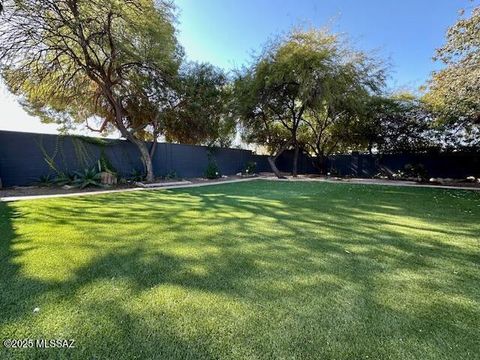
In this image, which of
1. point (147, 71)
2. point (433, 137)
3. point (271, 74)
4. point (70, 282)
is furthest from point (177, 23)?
point (433, 137)

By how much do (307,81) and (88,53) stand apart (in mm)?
7578

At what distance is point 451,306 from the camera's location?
66.0 inches

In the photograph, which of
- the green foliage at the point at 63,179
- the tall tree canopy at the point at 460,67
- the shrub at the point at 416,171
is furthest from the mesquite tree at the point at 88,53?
the shrub at the point at 416,171

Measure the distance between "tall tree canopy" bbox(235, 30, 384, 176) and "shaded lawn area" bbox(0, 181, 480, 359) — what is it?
7.93m

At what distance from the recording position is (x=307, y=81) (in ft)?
32.8

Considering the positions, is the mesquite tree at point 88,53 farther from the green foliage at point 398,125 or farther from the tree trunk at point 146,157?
the green foliage at point 398,125

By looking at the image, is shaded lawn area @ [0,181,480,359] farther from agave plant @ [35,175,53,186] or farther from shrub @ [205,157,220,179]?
shrub @ [205,157,220,179]

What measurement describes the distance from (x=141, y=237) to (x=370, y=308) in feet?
7.87

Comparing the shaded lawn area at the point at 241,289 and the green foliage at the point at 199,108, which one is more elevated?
the green foliage at the point at 199,108

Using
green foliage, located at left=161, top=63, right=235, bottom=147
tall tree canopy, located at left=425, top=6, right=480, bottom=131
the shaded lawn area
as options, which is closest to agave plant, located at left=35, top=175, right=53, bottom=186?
green foliage, located at left=161, top=63, right=235, bottom=147

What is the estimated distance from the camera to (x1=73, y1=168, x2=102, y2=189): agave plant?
7973 millimetres

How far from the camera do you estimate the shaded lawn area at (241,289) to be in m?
1.33

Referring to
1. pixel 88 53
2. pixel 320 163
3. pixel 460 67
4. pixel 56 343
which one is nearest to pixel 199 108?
pixel 88 53

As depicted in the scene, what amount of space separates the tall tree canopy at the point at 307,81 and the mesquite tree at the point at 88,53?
356cm
